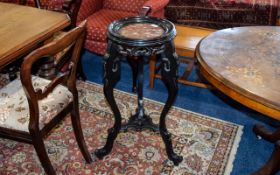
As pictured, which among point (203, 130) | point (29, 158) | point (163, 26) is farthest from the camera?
point (203, 130)

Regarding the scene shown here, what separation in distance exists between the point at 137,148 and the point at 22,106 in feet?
2.69

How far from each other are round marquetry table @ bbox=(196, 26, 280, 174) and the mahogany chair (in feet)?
2.12

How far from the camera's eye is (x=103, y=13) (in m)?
2.94

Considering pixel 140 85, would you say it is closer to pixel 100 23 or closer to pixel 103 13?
pixel 100 23

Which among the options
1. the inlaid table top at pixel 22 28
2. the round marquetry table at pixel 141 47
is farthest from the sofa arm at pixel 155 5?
the inlaid table top at pixel 22 28

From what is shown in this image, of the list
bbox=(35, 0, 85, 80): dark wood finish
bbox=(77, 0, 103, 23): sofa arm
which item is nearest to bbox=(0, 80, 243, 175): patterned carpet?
bbox=(35, 0, 85, 80): dark wood finish

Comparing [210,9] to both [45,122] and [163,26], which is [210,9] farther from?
[45,122]

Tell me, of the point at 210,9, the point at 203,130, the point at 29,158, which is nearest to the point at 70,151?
the point at 29,158

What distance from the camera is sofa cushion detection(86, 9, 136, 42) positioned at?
261 cm

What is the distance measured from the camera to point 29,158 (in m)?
2.02

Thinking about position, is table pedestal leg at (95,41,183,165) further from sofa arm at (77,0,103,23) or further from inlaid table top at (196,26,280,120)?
Answer: sofa arm at (77,0,103,23)

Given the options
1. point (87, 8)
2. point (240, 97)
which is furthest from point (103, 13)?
point (240, 97)

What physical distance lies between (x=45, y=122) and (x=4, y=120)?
0.21m

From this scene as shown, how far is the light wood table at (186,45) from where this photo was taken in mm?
2420
